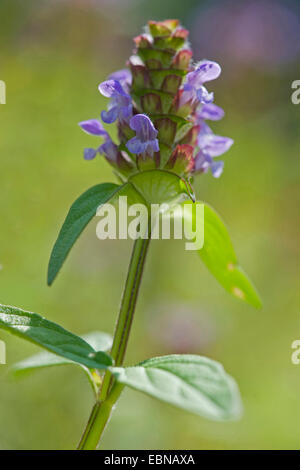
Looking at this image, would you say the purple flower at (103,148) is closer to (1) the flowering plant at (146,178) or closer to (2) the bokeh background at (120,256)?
(1) the flowering plant at (146,178)

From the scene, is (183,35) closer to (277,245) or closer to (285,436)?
(285,436)

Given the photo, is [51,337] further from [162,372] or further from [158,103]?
[158,103]

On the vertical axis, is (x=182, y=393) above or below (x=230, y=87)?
below

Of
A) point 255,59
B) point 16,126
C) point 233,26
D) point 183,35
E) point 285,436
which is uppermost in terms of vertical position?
point 233,26

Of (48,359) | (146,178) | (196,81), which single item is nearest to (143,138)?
(146,178)

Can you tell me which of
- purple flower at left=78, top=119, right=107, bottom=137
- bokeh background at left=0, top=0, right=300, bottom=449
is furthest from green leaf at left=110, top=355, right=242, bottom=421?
bokeh background at left=0, top=0, right=300, bottom=449

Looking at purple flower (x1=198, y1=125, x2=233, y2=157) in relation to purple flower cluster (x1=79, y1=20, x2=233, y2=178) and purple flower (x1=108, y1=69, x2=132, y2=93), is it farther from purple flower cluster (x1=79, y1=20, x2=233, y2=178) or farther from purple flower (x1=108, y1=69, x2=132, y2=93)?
purple flower (x1=108, y1=69, x2=132, y2=93)

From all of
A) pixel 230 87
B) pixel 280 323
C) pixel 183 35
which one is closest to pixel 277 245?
pixel 280 323
